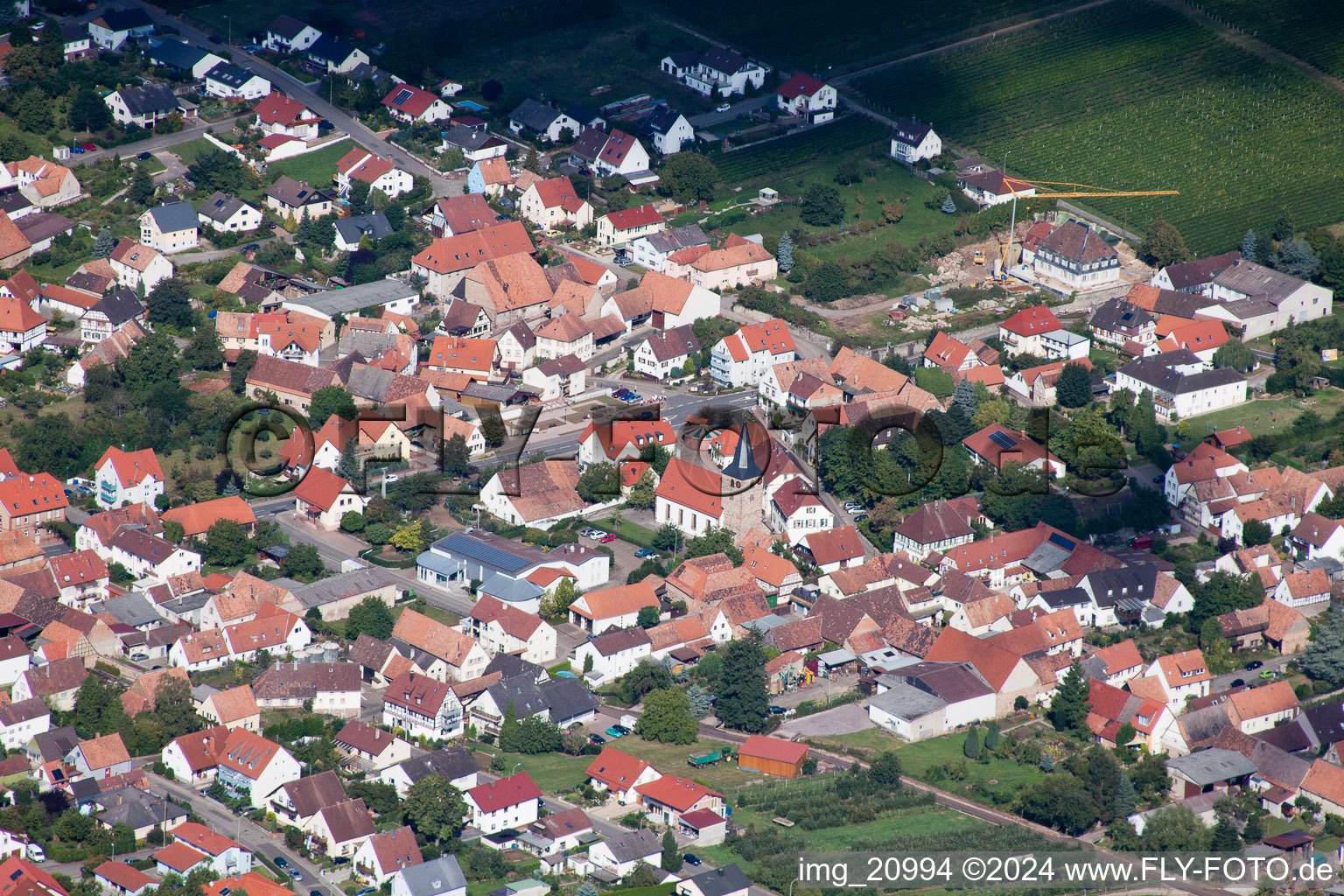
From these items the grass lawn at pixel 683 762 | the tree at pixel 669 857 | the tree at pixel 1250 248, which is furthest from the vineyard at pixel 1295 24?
the tree at pixel 669 857

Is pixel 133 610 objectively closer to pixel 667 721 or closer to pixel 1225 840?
pixel 667 721

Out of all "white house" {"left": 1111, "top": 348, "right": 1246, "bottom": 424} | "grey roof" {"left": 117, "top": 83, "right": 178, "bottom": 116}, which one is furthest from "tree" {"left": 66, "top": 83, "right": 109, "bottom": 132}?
"white house" {"left": 1111, "top": 348, "right": 1246, "bottom": 424}

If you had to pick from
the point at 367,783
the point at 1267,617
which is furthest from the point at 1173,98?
the point at 367,783

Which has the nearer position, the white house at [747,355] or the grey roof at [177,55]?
the white house at [747,355]

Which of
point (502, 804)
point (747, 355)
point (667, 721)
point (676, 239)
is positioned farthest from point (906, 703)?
point (676, 239)

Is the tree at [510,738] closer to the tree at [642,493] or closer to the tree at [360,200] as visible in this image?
the tree at [642,493]

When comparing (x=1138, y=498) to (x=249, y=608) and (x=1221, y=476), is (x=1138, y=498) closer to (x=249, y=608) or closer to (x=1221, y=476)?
(x=1221, y=476)
